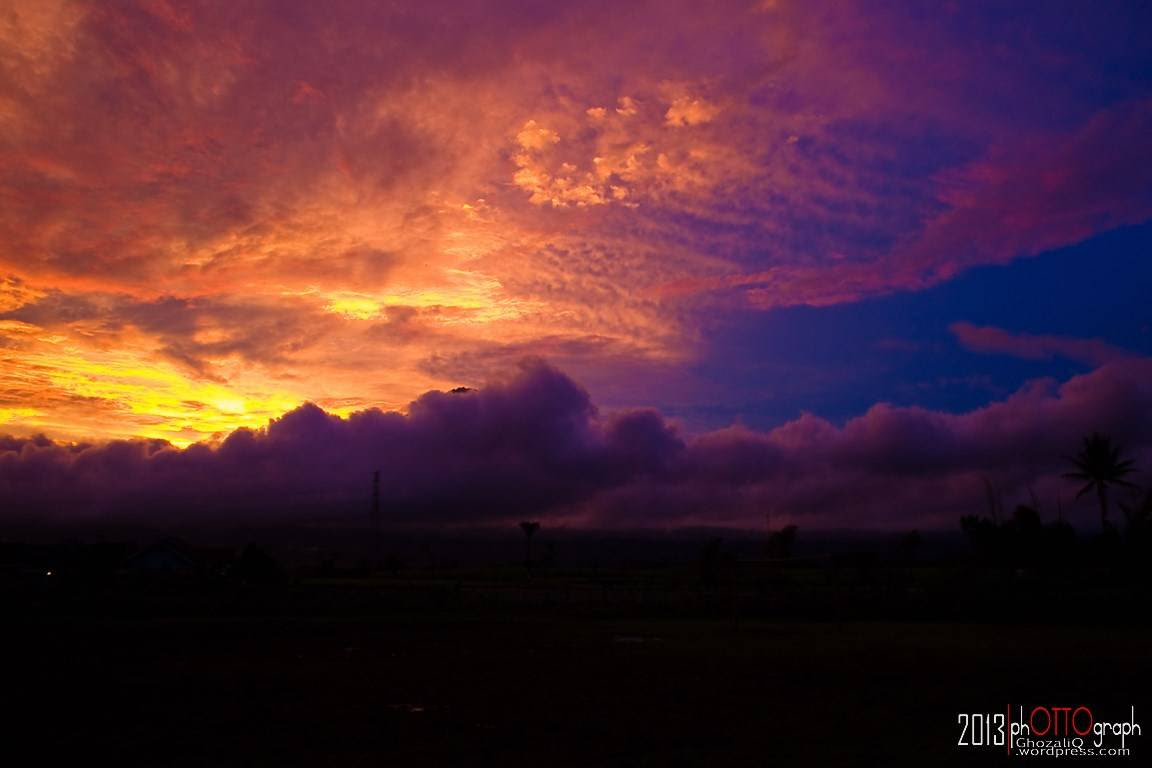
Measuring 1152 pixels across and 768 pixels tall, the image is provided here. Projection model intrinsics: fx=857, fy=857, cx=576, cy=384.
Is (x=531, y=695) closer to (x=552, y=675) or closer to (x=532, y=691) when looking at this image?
(x=532, y=691)

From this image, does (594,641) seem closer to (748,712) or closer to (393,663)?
(393,663)

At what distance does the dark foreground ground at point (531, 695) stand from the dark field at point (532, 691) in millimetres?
67

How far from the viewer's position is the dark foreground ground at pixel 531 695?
12188 millimetres

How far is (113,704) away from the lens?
16.0 metres

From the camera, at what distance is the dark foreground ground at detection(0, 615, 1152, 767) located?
12188 mm

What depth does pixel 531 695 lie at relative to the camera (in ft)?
56.3

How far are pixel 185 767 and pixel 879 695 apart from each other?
12.7 metres

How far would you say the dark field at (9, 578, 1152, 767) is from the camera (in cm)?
1225

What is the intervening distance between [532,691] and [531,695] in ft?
1.78

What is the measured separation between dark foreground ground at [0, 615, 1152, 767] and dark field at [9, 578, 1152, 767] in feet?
0.22

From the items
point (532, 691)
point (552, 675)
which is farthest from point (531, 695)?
point (552, 675)

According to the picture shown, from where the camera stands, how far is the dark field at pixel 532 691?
40.2 feet

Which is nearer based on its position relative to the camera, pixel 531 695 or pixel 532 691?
pixel 531 695

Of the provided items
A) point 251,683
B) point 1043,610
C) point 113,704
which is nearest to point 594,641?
point 251,683
